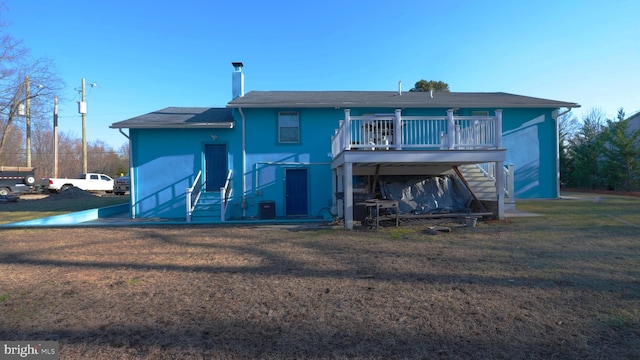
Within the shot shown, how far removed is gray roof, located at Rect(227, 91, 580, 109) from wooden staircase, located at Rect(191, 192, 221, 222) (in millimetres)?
3395

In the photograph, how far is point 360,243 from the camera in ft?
22.6

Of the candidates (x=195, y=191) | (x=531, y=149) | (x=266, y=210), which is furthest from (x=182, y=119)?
(x=531, y=149)

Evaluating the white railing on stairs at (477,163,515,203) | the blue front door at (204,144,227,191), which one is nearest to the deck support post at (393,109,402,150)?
the white railing on stairs at (477,163,515,203)

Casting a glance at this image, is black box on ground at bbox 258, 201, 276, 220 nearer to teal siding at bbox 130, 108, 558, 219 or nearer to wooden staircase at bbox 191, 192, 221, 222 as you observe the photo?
teal siding at bbox 130, 108, 558, 219

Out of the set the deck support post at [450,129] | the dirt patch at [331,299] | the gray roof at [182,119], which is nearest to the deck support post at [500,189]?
the deck support post at [450,129]

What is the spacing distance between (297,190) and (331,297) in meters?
8.65

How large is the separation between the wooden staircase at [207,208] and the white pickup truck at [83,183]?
17.4 meters

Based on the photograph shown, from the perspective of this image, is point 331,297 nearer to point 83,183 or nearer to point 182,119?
point 182,119

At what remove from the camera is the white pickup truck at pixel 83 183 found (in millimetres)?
23367

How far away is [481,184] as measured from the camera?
10.5 m

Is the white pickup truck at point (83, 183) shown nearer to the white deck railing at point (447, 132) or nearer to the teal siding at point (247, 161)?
the teal siding at point (247, 161)

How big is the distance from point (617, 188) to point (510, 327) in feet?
78.9

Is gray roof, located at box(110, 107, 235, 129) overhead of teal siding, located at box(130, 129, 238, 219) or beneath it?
overhead

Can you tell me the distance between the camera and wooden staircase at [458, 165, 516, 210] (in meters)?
10.1
